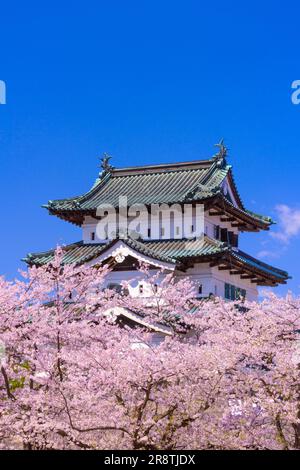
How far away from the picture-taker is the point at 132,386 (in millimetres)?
17828

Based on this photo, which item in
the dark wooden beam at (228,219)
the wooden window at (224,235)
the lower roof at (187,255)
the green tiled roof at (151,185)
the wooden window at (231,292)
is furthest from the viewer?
the wooden window at (224,235)

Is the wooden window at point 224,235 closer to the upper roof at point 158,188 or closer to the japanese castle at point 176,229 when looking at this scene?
the japanese castle at point 176,229

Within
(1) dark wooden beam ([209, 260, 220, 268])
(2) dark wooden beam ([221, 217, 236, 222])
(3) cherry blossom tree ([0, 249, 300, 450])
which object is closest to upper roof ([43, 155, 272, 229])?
(2) dark wooden beam ([221, 217, 236, 222])

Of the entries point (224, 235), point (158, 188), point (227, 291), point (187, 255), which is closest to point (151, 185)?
point (158, 188)

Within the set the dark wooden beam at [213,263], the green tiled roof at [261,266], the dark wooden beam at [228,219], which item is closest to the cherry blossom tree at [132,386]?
the dark wooden beam at [213,263]

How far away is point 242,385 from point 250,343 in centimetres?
110

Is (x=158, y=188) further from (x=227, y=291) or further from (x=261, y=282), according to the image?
(x=261, y=282)

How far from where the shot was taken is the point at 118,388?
57.9 ft

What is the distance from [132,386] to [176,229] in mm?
24795

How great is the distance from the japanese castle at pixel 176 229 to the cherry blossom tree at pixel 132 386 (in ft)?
61.3

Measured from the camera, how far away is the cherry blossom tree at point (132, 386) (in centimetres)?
1767

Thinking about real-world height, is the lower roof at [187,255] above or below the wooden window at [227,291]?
above

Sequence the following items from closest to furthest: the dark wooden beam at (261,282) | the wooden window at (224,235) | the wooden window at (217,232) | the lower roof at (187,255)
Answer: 1. the lower roof at (187,255)
2. the wooden window at (217,232)
3. the wooden window at (224,235)
4. the dark wooden beam at (261,282)
